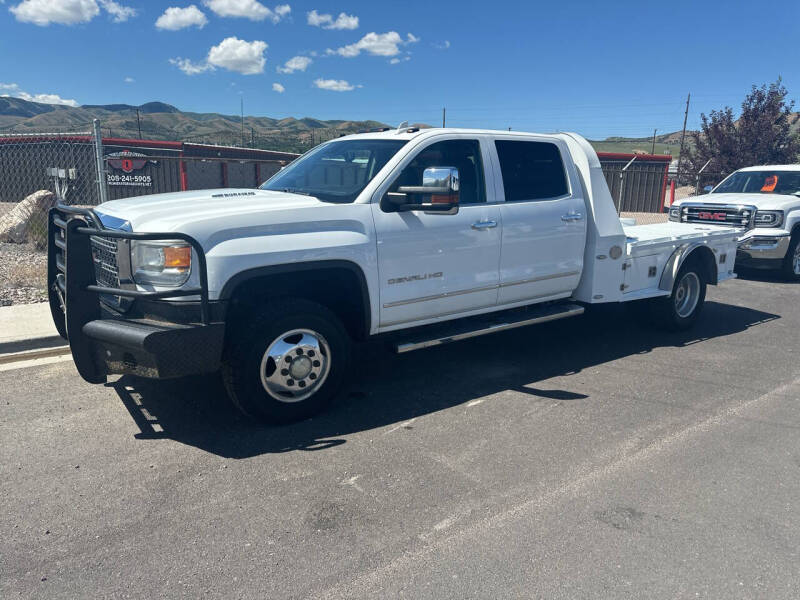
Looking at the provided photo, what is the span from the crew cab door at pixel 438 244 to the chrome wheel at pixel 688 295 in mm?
2939

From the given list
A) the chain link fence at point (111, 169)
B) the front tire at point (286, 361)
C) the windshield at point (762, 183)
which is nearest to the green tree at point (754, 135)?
the windshield at point (762, 183)

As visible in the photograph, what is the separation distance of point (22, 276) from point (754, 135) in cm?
2458

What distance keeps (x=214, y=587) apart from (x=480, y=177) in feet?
12.2

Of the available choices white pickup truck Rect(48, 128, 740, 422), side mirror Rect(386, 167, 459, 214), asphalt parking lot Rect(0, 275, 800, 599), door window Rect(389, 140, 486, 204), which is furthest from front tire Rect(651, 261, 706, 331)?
side mirror Rect(386, 167, 459, 214)

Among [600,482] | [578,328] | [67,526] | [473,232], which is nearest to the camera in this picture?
[67,526]

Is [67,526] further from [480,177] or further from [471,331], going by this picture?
[480,177]

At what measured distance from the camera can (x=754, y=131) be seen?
23.5 metres

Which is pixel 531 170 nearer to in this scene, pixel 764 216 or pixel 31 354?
pixel 31 354

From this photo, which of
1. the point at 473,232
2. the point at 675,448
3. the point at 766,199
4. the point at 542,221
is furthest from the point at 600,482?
the point at 766,199

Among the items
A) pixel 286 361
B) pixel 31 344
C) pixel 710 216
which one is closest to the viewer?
pixel 286 361

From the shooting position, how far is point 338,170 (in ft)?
16.6

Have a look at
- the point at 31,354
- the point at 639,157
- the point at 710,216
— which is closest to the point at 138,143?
the point at 639,157

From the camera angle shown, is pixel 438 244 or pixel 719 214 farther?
pixel 719 214

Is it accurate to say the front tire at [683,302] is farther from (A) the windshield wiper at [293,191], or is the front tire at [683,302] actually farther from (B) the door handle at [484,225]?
(A) the windshield wiper at [293,191]
